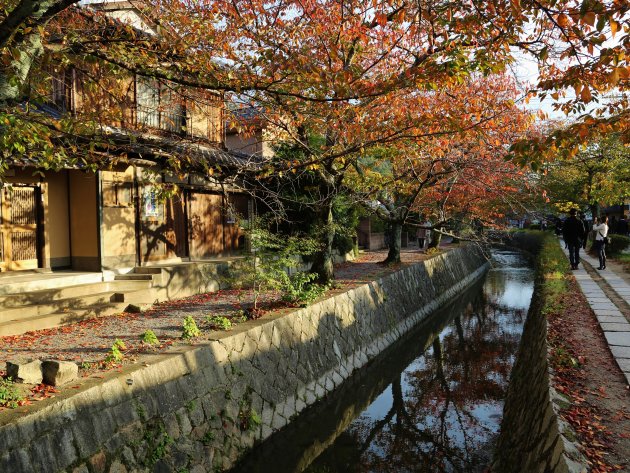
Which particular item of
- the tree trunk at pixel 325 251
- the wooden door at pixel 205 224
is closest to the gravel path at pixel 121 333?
the tree trunk at pixel 325 251

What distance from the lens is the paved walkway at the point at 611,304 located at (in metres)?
6.91

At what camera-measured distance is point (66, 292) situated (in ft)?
34.0

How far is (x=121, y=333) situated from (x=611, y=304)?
34.2 feet

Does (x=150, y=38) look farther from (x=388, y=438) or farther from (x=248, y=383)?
(x=388, y=438)

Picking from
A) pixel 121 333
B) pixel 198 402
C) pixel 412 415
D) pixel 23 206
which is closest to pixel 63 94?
pixel 23 206

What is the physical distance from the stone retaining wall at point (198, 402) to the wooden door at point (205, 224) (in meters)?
6.59

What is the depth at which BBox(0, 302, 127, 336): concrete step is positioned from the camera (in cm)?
844

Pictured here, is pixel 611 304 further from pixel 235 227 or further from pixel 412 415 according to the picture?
pixel 235 227

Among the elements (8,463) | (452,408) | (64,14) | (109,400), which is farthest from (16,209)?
(452,408)

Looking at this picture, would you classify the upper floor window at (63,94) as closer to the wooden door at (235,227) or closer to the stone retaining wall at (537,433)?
the wooden door at (235,227)

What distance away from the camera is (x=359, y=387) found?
1068 cm

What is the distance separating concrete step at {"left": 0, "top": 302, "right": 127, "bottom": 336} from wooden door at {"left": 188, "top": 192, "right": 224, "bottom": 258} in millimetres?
5519

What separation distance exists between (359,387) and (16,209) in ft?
31.2

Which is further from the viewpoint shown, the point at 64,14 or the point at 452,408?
the point at 452,408
